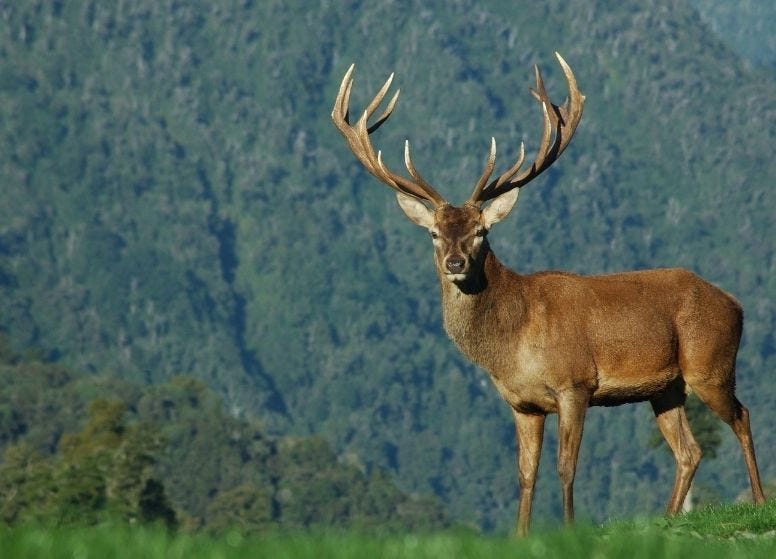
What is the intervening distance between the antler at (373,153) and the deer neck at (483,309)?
745 millimetres

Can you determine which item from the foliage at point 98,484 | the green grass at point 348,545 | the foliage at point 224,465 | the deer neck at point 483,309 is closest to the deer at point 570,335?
the deer neck at point 483,309

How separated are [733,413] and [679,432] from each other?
52 cm

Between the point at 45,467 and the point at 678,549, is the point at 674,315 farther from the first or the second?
the point at 45,467

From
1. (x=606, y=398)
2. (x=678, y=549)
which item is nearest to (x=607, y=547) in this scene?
(x=678, y=549)

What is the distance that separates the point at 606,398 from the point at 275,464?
332 feet

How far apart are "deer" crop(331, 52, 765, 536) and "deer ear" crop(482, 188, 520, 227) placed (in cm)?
1

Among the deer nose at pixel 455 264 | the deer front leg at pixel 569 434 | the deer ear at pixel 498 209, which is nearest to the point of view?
the deer front leg at pixel 569 434

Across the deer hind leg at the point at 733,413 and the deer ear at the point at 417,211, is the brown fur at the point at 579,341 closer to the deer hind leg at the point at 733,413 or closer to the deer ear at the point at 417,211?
the deer hind leg at the point at 733,413

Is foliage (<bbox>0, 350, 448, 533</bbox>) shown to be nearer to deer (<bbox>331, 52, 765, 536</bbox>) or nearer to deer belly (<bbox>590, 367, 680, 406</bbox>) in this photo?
deer (<bbox>331, 52, 765, 536</bbox>)

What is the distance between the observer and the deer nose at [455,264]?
534 inches

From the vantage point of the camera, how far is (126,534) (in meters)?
9.57

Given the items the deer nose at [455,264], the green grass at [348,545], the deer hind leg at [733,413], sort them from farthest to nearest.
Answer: the deer hind leg at [733,413]
the deer nose at [455,264]
the green grass at [348,545]

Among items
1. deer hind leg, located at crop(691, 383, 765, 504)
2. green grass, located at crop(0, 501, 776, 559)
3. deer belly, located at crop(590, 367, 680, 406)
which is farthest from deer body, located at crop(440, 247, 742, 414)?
green grass, located at crop(0, 501, 776, 559)

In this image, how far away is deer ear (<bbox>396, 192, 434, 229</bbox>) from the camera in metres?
14.3
